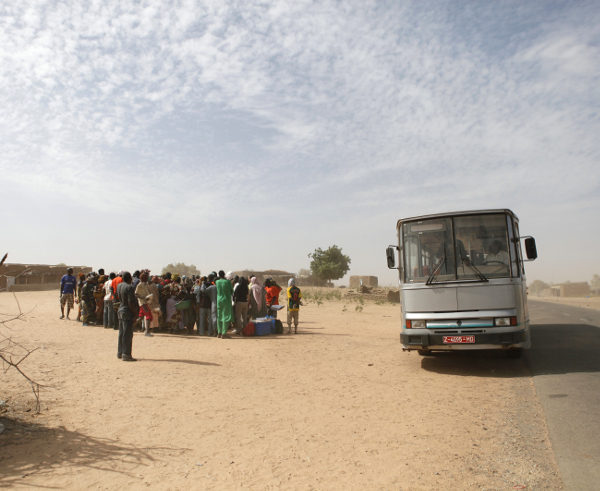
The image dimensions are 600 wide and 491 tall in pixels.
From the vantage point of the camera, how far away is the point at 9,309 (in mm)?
20422

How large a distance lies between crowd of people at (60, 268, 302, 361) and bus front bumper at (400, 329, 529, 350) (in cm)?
616

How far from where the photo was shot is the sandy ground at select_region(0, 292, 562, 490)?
3.99m

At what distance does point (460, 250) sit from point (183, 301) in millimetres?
8692

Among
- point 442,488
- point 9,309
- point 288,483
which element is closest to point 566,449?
point 442,488

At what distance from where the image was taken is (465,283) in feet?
26.7

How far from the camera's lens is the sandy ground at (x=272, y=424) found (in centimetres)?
399

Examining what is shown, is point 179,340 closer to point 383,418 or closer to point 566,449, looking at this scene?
point 383,418

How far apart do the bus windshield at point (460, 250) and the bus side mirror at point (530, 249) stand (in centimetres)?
42

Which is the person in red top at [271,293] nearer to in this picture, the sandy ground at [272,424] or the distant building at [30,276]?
the sandy ground at [272,424]

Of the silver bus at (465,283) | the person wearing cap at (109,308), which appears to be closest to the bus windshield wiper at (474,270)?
the silver bus at (465,283)

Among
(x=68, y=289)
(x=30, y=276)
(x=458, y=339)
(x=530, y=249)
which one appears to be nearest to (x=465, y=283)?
(x=458, y=339)

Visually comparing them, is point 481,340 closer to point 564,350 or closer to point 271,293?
point 564,350

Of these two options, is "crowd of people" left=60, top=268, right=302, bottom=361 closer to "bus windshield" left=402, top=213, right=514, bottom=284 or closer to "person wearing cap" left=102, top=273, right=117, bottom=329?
"person wearing cap" left=102, top=273, right=117, bottom=329

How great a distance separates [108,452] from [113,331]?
9707mm
